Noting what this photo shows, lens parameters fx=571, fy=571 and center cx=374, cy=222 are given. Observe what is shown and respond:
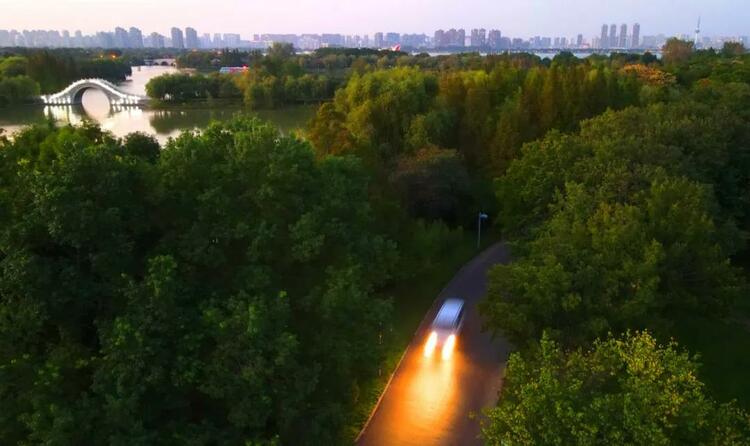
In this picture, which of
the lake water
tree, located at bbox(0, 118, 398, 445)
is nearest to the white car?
tree, located at bbox(0, 118, 398, 445)

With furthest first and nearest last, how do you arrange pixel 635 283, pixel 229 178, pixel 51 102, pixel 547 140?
pixel 51 102 → pixel 547 140 → pixel 635 283 → pixel 229 178

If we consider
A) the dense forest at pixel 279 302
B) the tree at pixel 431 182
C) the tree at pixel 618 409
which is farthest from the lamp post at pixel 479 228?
the tree at pixel 618 409

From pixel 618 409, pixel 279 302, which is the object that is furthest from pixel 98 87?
pixel 618 409

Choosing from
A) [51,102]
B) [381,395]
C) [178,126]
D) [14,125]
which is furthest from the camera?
[51,102]

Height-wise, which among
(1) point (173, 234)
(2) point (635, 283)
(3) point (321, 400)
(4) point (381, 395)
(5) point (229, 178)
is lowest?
(4) point (381, 395)

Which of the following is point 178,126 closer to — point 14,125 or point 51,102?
point 14,125

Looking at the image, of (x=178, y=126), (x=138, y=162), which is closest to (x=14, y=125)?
(x=178, y=126)

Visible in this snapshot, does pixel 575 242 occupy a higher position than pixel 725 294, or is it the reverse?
pixel 575 242

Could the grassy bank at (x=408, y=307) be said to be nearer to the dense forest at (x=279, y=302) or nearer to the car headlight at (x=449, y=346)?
the dense forest at (x=279, y=302)
